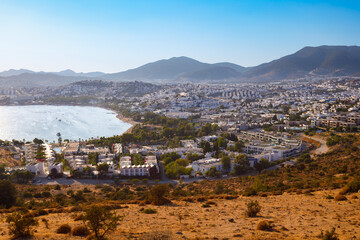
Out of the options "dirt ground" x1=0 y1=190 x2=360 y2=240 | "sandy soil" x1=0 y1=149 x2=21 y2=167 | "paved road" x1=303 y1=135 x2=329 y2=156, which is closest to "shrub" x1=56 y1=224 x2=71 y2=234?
"dirt ground" x1=0 y1=190 x2=360 y2=240

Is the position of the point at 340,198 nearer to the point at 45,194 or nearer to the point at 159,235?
the point at 159,235

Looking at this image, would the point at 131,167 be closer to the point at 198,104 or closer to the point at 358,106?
the point at 358,106

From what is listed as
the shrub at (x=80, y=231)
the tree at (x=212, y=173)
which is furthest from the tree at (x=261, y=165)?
the shrub at (x=80, y=231)

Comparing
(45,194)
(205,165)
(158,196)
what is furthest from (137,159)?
(158,196)

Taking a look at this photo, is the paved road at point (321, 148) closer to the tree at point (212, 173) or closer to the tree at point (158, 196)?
the tree at point (212, 173)

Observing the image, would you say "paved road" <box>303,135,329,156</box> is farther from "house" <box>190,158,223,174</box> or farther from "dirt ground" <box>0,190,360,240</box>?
"dirt ground" <box>0,190,360,240</box>

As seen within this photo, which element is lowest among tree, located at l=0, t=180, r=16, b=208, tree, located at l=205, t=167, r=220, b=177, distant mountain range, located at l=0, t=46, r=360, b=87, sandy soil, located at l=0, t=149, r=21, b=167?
sandy soil, located at l=0, t=149, r=21, b=167
